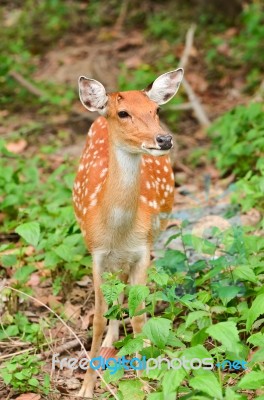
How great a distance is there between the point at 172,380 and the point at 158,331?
370 mm

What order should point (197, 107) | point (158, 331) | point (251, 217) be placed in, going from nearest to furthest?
point (158, 331) < point (251, 217) < point (197, 107)

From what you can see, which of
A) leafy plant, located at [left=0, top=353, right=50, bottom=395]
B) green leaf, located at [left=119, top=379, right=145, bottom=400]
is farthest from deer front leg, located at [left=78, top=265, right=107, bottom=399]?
green leaf, located at [left=119, top=379, right=145, bottom=400]

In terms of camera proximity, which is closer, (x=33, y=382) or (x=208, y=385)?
(x=208, y=385)

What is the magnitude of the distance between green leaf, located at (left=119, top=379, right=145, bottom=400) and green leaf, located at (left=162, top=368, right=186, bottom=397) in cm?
50

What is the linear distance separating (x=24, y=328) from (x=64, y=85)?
19.5 ft

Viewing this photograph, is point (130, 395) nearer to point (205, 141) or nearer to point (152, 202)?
point (152, 202)

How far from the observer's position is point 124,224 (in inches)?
185

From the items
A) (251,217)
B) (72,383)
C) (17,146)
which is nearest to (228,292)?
(72,383)

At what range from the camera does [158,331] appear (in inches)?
149

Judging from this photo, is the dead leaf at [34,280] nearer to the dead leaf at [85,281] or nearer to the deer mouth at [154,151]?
the dead leaf at [85,281]

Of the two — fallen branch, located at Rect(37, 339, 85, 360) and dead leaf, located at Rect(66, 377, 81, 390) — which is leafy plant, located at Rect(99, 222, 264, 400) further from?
fallen branch, located at Rect(37, 339, 85, 360)

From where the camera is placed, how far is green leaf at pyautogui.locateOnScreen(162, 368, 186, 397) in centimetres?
343

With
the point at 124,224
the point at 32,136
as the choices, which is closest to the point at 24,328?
the point at 124,224

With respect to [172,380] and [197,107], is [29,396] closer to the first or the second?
[172,380]
